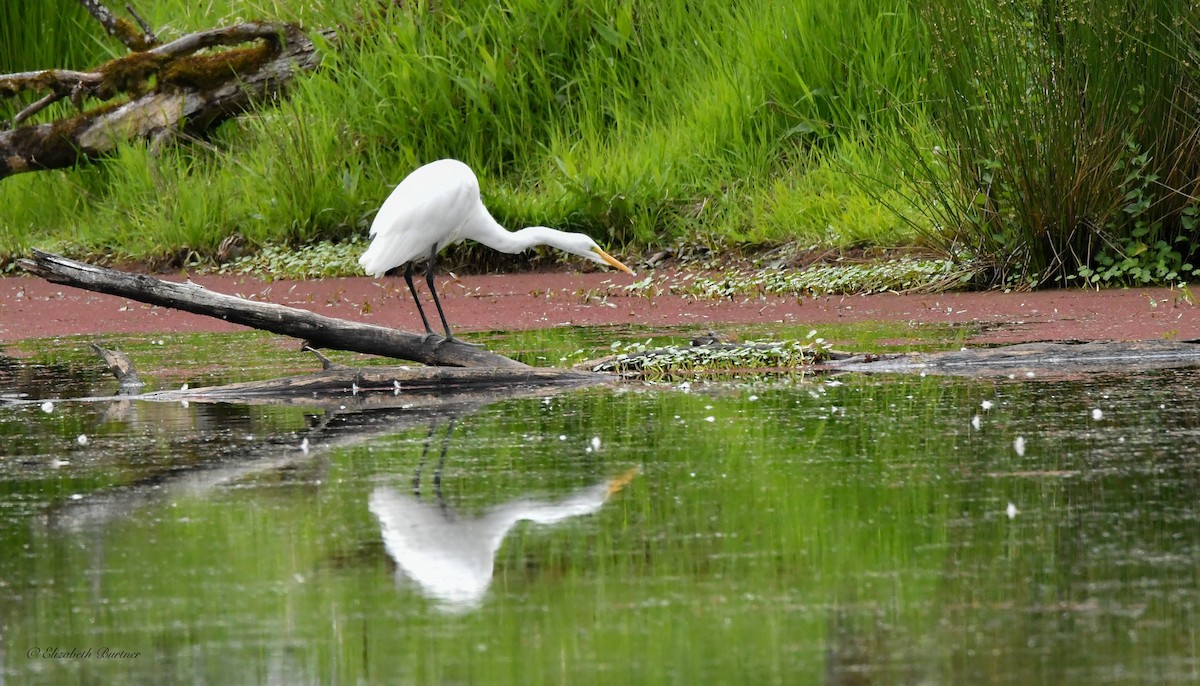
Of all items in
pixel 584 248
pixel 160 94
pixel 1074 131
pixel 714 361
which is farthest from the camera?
pixel 160 94

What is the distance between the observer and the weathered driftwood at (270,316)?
19.5ft

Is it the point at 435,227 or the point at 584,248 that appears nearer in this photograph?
the point at 435,227

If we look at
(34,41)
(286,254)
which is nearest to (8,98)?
(34,41)

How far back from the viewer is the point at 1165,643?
8.84 feet

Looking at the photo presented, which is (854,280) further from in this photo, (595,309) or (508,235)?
(508,235)

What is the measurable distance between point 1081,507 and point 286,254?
8157 mm

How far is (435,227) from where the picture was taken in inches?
281

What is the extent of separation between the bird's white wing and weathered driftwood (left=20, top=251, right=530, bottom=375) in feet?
2.37

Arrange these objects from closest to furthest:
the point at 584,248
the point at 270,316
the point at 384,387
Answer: the point at 270,316 → the point at 384,387 → the point at 584,248

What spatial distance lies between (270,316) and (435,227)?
4.12 feet

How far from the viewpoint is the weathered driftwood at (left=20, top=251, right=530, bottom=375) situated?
5949mm

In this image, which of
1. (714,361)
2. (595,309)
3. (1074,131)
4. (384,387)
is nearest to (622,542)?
(384,387)

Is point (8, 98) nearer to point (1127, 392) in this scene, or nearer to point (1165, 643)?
point (1127, 392)

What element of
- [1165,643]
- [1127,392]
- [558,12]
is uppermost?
[558,12]
